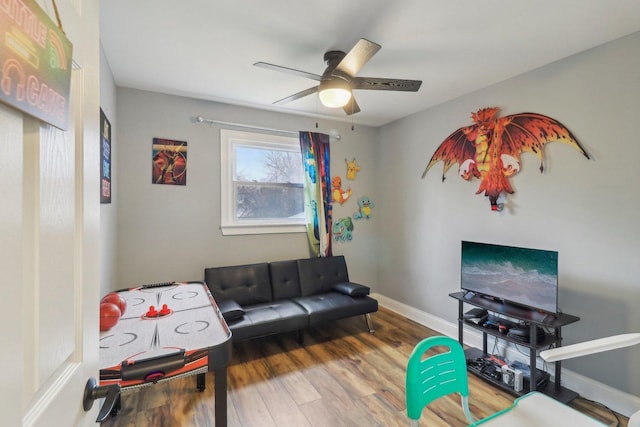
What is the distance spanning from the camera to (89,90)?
0.80 m

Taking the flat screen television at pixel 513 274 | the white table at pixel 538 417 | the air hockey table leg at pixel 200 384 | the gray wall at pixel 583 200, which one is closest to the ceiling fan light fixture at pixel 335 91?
the gray wall at pixel 583 200

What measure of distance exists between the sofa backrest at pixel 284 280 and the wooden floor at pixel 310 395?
0.56m

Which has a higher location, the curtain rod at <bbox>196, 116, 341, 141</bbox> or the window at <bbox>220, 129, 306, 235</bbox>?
the curtain rod at <bbox>196, 116, 341, 141</bbox>

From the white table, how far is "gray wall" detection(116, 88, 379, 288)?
9.24 ft

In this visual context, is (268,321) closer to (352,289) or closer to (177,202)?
(352,289)

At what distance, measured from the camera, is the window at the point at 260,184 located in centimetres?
335

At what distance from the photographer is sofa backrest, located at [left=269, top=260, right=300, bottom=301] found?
337 centimetres

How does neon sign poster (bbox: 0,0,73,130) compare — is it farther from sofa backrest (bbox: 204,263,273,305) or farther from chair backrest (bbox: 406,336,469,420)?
sofa backrest (bbox: 204,263,273,305)

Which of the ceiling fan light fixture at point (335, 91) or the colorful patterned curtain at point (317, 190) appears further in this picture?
the colorful patterned curtain at point (317, 190)

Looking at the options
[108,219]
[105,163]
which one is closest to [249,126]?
[105,163]

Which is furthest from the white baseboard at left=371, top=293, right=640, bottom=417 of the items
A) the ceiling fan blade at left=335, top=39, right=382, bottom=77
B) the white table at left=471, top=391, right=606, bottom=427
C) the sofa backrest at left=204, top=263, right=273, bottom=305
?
the ceiling fan blade at left=335, top=39, right=382, bottom=77

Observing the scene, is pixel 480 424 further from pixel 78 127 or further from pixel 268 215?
pixel 268 215

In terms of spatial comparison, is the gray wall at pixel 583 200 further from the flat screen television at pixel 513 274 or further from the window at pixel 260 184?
the window at pixel 260 184

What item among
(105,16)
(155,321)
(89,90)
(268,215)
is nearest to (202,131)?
(268,215)
